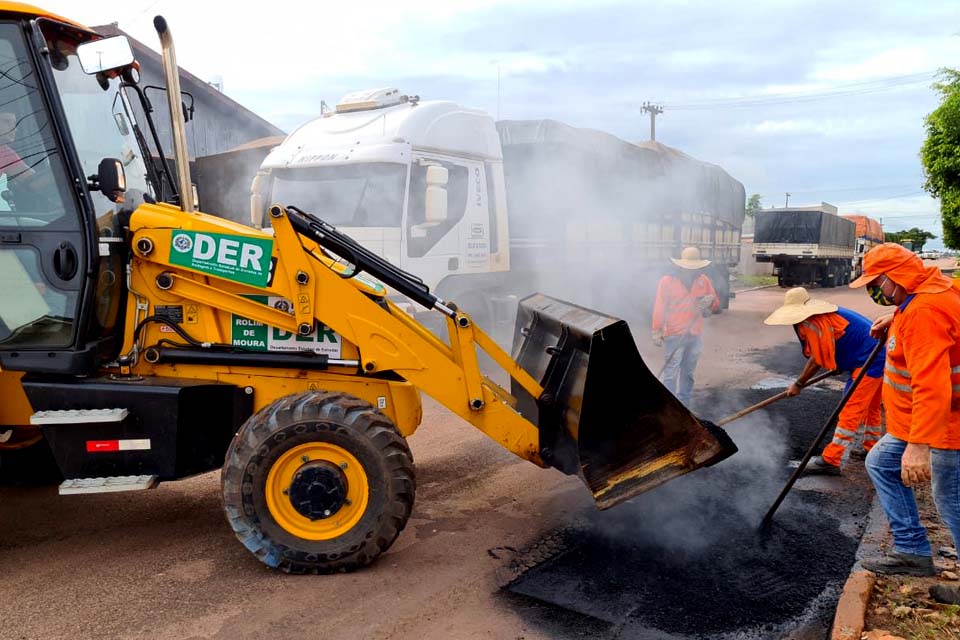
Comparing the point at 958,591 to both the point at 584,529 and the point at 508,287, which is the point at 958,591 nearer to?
the point at 584,529

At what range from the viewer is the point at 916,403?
3.30 metres

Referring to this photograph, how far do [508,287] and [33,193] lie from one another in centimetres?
618

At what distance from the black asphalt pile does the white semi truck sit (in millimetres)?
3788

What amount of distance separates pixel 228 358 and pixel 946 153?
16548 millimetres

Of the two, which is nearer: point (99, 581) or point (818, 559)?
point (99, 581)

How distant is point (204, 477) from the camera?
5051mm

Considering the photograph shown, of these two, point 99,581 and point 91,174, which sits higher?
point 91,174

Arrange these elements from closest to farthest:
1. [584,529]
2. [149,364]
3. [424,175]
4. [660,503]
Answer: [149,364]
[584,529]
[660,503]
[424,175]

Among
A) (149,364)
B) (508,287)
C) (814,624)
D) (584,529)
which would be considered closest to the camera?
(814,624)

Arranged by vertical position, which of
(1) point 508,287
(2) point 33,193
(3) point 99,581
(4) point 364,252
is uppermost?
(2) point 33,193

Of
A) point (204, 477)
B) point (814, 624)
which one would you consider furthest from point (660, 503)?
point (204, 477)

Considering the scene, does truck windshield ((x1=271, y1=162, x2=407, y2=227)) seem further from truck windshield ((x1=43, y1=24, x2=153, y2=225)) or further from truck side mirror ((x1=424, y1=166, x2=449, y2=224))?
truck windshield ((x1=43, y1=24, x2=153, y2=225))

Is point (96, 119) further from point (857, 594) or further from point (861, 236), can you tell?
point (861, 236)

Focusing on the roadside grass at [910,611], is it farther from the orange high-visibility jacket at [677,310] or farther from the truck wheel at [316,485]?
the orange high-visibility jacket at [677,310]
